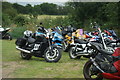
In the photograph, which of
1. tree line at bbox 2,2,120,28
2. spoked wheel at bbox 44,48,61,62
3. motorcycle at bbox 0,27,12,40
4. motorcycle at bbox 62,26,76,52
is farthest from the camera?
tree line at bbox 2,2,120,28

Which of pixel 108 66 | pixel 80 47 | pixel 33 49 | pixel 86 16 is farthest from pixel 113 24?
pixel 108 66

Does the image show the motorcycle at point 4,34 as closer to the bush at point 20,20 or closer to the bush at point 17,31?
the bush at point 17,31

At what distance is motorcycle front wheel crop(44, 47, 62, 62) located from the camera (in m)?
6.90

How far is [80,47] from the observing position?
7.64 metres

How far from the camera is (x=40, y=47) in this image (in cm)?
718

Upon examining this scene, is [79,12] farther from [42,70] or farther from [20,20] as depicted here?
[42,70]

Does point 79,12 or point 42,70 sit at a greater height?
point 79,12

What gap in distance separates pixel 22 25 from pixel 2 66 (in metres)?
10.6

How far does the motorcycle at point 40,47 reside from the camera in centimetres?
693

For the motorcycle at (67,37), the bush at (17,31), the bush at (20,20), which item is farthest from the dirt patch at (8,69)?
the bush at (20,20)

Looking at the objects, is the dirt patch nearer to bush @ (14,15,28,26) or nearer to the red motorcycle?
the red motorcycle

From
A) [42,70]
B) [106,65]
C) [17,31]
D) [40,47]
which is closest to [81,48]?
[40,47]

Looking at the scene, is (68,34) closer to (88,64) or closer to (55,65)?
(55,65)

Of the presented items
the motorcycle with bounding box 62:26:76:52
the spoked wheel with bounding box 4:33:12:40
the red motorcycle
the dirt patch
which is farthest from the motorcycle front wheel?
the spoked wheel with bounding box 4:33:12:40
